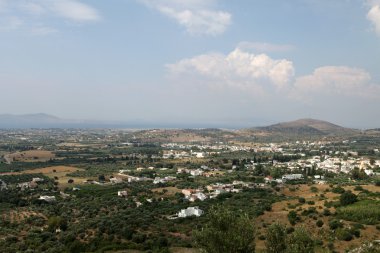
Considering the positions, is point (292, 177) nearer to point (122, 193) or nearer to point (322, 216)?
point (122, 193)

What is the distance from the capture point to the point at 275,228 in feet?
70.6

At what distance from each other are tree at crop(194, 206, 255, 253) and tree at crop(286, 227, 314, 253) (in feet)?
→ 8.14

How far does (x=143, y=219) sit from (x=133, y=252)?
11.7 m

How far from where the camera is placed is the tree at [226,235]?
2120cm

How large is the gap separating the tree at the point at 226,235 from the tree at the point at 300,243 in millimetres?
2482

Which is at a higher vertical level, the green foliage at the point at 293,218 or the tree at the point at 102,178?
the green foliage at the point at 293,218

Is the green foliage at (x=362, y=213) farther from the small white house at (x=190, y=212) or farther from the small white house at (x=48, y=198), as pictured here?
the small white house at (x=48, y=198)

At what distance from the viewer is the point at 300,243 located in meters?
19.5

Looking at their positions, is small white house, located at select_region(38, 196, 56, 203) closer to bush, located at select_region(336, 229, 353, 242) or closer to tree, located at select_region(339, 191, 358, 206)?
tree, located at select_region(339, 191, 358, 206)

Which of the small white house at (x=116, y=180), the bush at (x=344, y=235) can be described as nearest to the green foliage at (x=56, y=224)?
the bush at (x=344, y=235)

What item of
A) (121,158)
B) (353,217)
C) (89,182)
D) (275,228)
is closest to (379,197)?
(353,217)

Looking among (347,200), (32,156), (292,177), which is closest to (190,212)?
(347,200)

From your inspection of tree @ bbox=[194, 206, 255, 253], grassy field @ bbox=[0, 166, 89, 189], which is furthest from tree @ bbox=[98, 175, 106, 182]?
tree @ bbox=[194, 206, 255, 253]

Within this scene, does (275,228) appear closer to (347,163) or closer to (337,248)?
(337,248)
